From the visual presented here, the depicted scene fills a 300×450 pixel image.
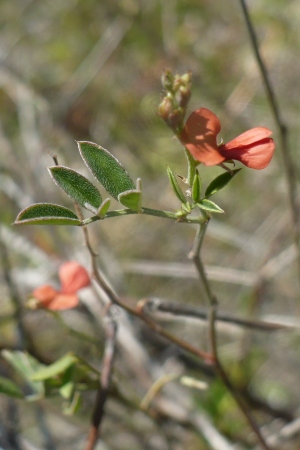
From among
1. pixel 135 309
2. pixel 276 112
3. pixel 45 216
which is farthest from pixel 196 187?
pixel 276 112

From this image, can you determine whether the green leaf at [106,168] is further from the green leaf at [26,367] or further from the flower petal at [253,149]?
the green leaf at [26,367]

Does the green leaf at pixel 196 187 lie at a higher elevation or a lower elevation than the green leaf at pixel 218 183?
lower

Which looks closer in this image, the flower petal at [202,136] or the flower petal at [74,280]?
the flower petal at [202,136]

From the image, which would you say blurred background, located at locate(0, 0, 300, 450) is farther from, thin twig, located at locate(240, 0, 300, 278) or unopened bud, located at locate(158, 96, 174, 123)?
unopened bud, located at locate(158, 96, 174, 123)

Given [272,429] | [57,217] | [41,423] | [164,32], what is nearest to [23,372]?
[41,423]

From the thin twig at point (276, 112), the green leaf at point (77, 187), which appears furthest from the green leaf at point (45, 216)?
the thin twig at point (276, 112)

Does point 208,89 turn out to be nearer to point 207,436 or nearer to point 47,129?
point 47,129

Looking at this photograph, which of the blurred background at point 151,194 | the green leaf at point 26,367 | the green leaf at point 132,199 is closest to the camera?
the green leaf at point 132,199

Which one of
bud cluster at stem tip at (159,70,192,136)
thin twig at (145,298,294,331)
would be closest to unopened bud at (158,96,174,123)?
bud cluster at stem tip at (159,70,192,136)
